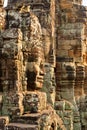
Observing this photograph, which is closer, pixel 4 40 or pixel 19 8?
pixel 4 40

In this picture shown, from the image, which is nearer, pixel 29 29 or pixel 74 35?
pixel 29 29

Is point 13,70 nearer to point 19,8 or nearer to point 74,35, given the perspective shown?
point 19,8

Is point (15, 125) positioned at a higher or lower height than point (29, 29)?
lower

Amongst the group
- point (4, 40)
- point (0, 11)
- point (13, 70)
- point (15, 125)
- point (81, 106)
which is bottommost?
point (81, 106)

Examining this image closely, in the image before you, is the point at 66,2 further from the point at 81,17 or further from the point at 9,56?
the point at 9,56

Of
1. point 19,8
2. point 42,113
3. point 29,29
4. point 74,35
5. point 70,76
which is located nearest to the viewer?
point 42,113

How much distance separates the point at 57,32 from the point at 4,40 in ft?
35.3

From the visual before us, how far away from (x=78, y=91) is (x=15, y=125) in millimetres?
11061

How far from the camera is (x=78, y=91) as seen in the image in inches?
778

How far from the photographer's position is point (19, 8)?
11.1 m

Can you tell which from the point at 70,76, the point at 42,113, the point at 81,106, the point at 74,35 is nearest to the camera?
the point at 42,113

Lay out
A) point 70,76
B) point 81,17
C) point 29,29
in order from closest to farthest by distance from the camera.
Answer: point 29,29 < point 70,76 < point 81,17

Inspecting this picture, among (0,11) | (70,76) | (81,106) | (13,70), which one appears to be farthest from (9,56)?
(70,76)

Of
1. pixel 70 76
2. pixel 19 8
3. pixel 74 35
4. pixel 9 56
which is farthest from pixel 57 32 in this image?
pixel 9 56
